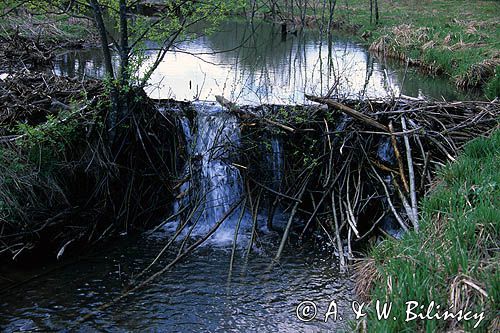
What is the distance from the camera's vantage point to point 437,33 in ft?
68.0

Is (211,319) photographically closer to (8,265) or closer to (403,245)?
(403,245)

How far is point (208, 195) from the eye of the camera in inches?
328

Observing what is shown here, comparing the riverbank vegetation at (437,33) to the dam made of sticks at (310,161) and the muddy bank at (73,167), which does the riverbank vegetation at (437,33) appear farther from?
the muddy bank at (73,167)

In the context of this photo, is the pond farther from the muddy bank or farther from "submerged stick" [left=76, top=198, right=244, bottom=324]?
"submerged stick" [left=76, top=198, right=244, bottom=324]

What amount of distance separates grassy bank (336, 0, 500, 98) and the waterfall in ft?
15.5

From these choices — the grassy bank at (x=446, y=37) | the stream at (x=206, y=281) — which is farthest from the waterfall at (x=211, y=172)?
the grassy bank at (x=446, y=37)

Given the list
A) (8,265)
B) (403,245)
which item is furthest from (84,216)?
(403,245)

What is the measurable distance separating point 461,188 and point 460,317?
2.27 m

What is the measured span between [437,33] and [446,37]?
1324 millimetres

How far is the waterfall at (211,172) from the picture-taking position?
8.10 m

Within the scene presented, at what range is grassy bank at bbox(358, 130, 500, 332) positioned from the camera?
13.4ft

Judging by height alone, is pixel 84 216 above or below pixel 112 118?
below

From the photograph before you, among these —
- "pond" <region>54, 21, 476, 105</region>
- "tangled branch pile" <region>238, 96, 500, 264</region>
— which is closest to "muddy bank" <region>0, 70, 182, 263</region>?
"tangled branch pile" <region>238, 96, 500, 264</region>

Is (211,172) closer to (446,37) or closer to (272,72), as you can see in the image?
(272,72)
